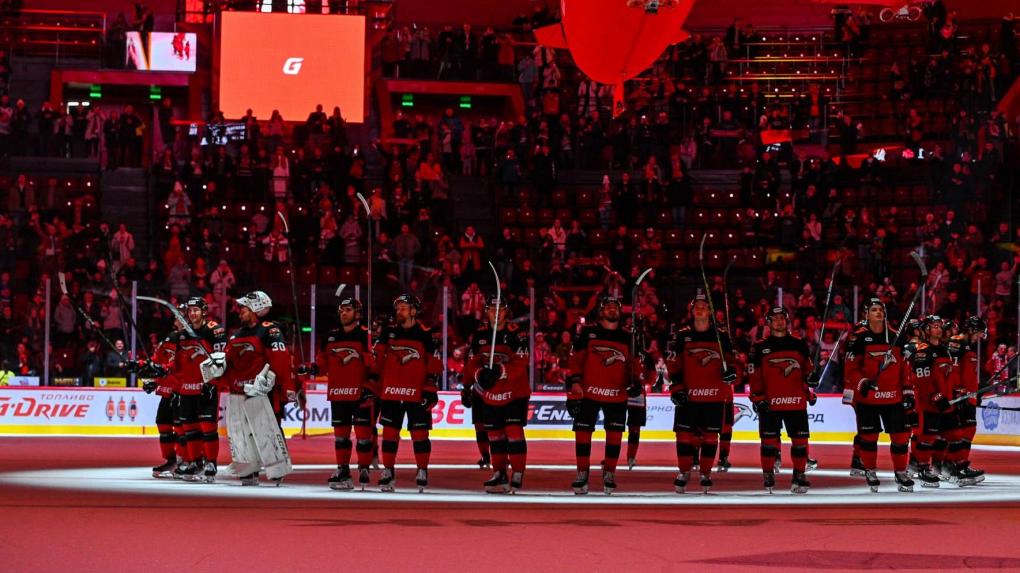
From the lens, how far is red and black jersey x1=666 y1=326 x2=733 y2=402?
16.0 metres

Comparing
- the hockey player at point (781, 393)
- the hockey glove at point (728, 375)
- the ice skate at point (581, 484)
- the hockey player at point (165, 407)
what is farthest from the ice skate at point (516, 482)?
the hockey player at point (165, 407)

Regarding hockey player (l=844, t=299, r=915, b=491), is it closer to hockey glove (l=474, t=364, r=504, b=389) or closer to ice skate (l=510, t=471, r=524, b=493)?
ice skate (l=510, t=471, r=524, b=493)

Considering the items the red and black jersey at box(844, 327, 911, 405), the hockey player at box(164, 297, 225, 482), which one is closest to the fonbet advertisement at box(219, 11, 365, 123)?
the hockey player at box(164, 297, 225, 482)

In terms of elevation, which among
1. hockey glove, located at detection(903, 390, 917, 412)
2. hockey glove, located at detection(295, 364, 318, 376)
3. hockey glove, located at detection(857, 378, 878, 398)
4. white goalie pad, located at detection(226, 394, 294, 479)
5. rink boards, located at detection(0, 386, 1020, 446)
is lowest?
rink boards, located at detection(0, 386, 1020, 446)

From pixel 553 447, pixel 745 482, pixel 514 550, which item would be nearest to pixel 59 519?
pixel 514 550

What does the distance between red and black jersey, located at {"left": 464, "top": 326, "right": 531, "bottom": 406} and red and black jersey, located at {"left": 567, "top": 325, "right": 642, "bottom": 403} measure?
0.61 meters

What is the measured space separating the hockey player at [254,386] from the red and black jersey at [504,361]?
6.73ft

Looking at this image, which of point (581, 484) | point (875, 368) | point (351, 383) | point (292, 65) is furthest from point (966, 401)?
point (292, 65)

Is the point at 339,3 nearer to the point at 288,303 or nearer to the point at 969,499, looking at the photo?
the point at 288,303

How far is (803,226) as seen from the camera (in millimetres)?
31641

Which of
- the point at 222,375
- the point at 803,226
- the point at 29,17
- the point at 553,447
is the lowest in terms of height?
the point at 553,447

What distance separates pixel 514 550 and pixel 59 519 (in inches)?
158

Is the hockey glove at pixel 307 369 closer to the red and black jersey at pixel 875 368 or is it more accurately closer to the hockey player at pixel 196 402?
the hockey player at pixel 196 402

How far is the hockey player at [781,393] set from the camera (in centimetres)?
1603
